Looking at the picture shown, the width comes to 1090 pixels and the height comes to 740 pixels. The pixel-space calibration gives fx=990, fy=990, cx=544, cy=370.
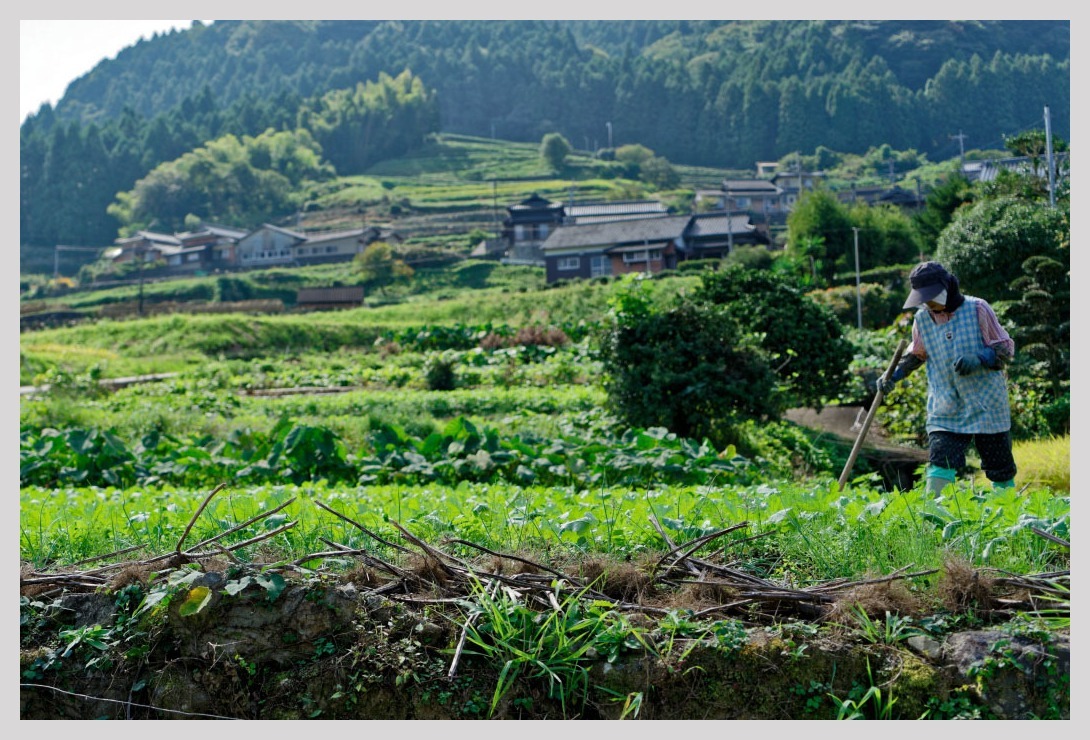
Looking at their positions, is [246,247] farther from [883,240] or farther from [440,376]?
[440,376]

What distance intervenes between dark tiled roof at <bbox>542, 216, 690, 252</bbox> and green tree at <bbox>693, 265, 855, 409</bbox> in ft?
130

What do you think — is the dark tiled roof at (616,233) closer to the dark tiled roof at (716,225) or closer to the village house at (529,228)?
the dark tiled roof at (716,225)

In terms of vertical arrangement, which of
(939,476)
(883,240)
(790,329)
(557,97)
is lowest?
(883,240)

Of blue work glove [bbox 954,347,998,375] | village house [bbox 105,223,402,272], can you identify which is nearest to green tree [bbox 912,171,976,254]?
blue work glove [bbox 954,347,998,375]

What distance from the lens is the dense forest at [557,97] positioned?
87.2m

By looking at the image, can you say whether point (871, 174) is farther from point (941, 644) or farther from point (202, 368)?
point (941, 644)

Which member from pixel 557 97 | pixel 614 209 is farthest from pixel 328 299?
pixel 557 97

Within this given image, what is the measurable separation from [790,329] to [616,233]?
41.6 metres

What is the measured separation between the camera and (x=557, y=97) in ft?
401

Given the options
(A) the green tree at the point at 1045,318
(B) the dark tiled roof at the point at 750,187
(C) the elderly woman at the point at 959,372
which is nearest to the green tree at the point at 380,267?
(B) the dark tiled roof at the point at 750,187

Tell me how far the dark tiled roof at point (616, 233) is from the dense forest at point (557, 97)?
107ft

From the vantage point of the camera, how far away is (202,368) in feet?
78.0

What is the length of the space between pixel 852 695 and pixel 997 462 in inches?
119

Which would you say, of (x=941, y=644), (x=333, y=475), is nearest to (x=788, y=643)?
(x=941, y=644)
